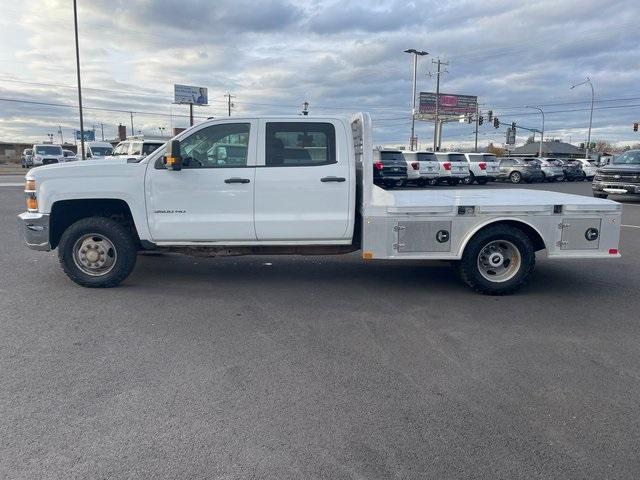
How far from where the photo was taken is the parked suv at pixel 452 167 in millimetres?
27203

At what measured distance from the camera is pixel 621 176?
58.2ft

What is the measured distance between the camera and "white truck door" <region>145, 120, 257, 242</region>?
591 centimetres

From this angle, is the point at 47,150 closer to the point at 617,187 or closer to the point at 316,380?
the point at 617,187

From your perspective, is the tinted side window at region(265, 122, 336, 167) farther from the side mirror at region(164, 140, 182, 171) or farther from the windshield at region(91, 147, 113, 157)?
the windshield at region(91, 147, 113, 157)

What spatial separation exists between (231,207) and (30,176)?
239 cm

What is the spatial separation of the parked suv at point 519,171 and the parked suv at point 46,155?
29647 millimetres

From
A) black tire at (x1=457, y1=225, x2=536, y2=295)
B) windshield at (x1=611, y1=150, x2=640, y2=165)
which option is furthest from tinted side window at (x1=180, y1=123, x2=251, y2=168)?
windshield at (x1=611, y1=150, x2=640, y2=165)

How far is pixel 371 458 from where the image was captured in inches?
114

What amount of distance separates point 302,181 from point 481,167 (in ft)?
82.1

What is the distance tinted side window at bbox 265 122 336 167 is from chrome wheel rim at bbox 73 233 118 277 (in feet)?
7.23

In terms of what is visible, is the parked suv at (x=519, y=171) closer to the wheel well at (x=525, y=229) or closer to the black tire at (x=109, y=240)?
the wheel well at (x=525, y=229)

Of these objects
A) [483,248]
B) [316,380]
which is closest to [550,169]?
[483,248]

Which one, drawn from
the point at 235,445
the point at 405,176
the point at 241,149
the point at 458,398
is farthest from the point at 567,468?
the point at 405,176

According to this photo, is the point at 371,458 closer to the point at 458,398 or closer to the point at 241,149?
the point at 458,398
